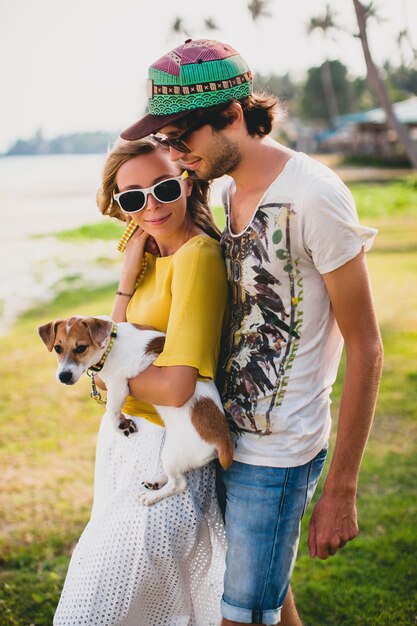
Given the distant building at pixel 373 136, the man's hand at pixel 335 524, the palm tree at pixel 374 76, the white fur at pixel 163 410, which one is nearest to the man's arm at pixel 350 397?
the man's hand at pixel 335 524

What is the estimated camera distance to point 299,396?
8.07 feet

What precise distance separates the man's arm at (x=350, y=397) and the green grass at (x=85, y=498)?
157cm

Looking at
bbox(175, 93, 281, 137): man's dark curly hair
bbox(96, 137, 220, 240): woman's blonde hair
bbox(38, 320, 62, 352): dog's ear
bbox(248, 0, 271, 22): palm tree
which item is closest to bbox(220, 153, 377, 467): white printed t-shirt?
bbox(175, 93, 281, 137): man's dark curly hair

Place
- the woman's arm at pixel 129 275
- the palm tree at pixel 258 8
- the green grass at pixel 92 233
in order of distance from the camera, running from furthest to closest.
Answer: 1. the palm tree at pixel 258 8
2. the green grass at pixel 92 233
3. the woman's arm at pixel 129 275

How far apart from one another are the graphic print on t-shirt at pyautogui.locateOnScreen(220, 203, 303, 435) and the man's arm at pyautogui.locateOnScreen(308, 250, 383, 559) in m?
0.18

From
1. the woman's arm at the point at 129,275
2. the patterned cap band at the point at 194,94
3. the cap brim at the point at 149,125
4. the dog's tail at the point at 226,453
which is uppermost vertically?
the patterned cap band at the point at 194,94

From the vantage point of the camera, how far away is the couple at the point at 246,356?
2318 mm

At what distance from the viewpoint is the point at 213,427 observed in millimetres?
2494

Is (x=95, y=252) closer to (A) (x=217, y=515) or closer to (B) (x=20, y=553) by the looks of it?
(B) (x=20, y=553)

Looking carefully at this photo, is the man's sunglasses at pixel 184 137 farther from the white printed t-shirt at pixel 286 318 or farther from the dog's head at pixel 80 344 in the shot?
the dog's head at pixel 80 344

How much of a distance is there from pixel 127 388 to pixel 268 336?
25.7 inches

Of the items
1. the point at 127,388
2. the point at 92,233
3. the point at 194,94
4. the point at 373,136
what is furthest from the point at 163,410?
the point at 373,136

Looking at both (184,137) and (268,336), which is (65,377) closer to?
(268,336)

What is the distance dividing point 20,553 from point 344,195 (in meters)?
3.60
